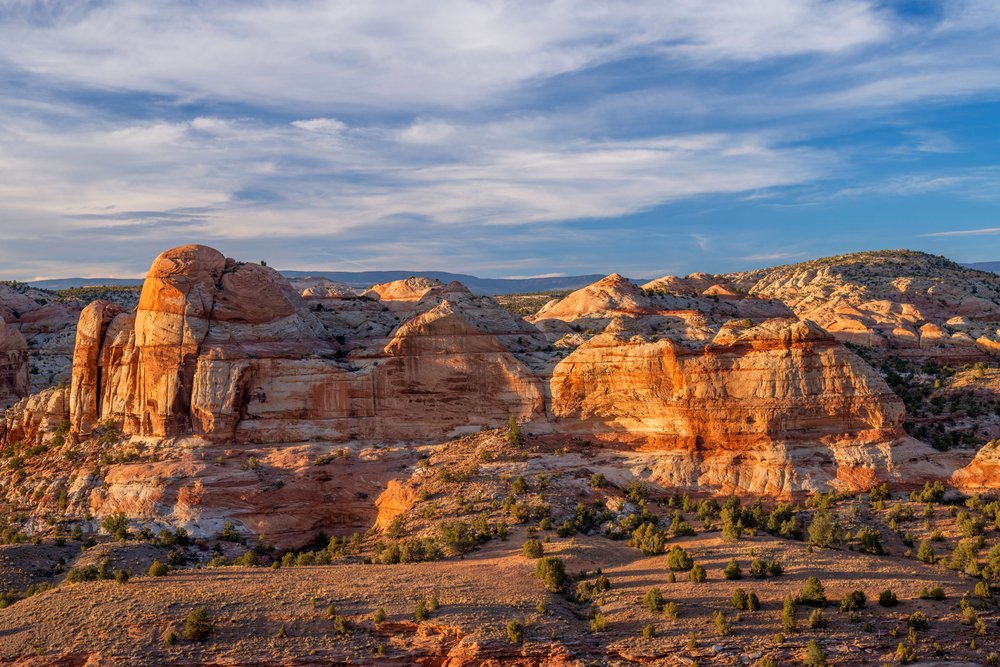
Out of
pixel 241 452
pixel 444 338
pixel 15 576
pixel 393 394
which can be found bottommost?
pixel 15 576

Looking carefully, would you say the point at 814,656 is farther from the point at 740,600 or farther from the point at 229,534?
the point at 229,534

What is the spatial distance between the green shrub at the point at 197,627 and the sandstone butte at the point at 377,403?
11182 mm

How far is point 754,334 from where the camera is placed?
36.8 metres

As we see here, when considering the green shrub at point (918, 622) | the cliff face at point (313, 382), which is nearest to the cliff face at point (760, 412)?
the cliff face at point (313, 382)

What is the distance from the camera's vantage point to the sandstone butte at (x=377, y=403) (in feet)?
116

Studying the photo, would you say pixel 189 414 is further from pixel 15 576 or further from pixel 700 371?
pixel 700 371

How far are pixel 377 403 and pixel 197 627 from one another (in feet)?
55.1

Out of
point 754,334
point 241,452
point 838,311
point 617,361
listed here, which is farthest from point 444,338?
point 838,311

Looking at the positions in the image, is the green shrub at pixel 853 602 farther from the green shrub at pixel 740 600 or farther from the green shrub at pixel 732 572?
the green shrub at pixel 732 572

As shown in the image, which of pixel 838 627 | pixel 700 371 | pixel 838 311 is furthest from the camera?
pixel 838 311

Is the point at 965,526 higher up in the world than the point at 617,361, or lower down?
lower down

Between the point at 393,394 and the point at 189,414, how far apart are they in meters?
10.4

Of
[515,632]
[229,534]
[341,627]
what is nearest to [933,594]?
[515,632]

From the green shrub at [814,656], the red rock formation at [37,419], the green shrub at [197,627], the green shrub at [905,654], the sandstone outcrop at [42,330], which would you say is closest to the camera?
the green shrub at [814,656]
